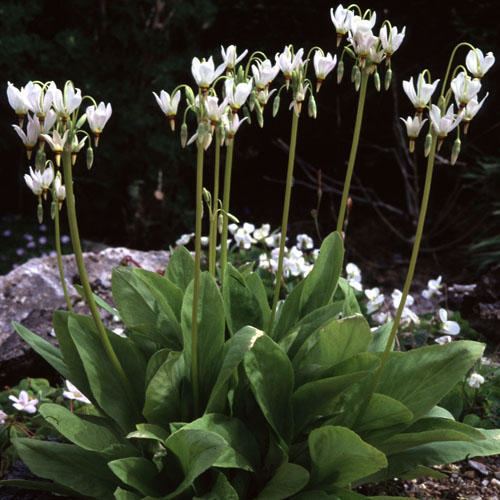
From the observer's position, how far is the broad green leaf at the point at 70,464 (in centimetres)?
238

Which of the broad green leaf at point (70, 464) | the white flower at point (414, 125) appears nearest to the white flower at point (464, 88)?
the white flower at point (414, 125)

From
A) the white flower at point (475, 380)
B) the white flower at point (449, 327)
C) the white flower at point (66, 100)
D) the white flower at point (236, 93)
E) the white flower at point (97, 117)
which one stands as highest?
the white flower at point (236, 93)

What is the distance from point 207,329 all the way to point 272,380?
0.25 m

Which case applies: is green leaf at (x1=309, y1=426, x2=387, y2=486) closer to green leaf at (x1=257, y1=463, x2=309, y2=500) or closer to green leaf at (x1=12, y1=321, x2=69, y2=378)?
green leaf at (x1=257, y1=463, x2=309, y2=500)

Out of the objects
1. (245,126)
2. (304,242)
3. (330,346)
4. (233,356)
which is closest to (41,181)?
(233,356)

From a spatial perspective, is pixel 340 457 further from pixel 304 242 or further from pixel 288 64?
pixel 304 242

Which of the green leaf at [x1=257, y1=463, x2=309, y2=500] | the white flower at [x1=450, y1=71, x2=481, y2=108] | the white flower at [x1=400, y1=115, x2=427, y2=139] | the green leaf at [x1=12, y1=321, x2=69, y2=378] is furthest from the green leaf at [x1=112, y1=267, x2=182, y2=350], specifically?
the white flower at [x1=450, y1=71, x2=481, y2=108]

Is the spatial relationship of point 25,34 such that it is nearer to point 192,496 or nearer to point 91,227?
point 91,227

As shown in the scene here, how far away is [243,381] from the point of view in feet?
8.11

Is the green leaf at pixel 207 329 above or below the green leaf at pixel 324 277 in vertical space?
below

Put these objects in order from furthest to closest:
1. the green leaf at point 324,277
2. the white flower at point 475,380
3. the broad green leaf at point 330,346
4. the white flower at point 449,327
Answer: the white flower at point 449,327
the white flower at point 475,380
the green leaf at point 324,277
the broad green leaf at point 330,346

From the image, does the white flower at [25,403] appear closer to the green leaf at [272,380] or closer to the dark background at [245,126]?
the green leaf at [272,380]

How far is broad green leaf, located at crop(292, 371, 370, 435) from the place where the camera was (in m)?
2.23

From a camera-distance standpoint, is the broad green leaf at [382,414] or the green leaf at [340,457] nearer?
the green leaf at [340,457]
